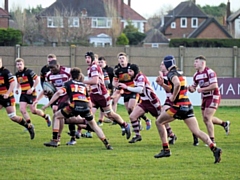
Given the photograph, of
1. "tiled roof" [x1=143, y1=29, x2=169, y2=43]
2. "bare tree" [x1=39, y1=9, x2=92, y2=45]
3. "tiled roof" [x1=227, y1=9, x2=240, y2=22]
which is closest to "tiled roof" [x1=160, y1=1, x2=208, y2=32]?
"tiled roof" [x1=227, y1=9, x2=240, y2=22]

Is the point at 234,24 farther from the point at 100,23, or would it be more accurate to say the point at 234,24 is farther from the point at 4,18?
the point at 4,18

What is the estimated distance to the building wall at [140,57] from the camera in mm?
31344

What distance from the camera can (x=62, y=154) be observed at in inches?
508

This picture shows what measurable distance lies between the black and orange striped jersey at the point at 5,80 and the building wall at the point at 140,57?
609 inches

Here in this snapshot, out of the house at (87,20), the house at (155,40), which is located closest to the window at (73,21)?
the house at (87,20)

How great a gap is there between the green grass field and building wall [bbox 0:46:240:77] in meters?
14.8

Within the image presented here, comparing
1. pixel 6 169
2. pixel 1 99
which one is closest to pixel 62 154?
pixel 6 169

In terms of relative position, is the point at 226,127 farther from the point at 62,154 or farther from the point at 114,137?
the point at 62,154

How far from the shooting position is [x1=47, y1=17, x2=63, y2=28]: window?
68.0m

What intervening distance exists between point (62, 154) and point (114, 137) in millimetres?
3304

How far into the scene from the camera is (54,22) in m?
69.6

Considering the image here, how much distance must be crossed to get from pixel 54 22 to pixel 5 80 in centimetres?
5472

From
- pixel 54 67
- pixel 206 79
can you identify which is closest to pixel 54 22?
pixel 54 67

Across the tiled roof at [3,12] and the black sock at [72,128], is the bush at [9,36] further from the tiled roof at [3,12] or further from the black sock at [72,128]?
the black sock at [72,128]
